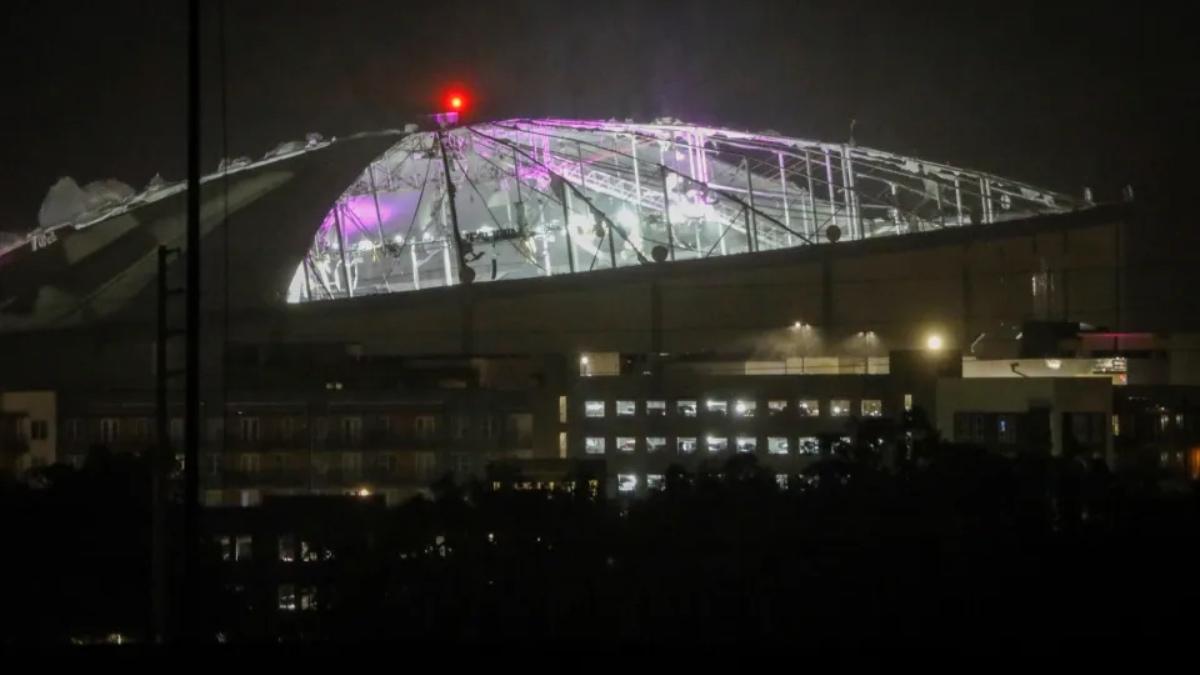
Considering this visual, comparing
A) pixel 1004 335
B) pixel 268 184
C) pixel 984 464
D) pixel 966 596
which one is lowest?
pixel 966 596

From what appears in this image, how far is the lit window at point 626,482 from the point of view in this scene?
33.2 feet

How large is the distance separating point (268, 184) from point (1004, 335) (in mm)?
8104

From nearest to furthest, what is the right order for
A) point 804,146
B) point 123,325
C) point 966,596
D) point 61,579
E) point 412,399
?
point 966,596, point 61,579, point 412,399, point 123,325, point 804,146

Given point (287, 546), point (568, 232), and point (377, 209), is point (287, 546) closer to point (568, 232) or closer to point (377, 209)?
point (568, 232)

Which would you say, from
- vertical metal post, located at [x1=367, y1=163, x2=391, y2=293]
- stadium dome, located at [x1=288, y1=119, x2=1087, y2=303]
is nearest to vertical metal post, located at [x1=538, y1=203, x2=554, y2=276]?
stadium dome, located at [x1=288, y1=119, x2=1087, y2=303]

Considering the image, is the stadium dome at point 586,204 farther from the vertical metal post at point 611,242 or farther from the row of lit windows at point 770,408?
the row of lit windows at point 770,408

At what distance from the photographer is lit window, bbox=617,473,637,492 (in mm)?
10126

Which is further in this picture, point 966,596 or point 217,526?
point 217,526

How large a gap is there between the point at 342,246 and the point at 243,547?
7.80m

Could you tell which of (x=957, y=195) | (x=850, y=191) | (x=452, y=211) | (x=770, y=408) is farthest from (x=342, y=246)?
(x=957, y=195)

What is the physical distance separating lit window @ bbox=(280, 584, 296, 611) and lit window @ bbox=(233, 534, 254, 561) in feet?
1.11

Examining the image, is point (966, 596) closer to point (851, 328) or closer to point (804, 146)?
point (851, 328)

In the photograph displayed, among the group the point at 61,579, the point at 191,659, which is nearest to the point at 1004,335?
the point at 61,579

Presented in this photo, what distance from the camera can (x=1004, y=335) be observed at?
45.9ft
